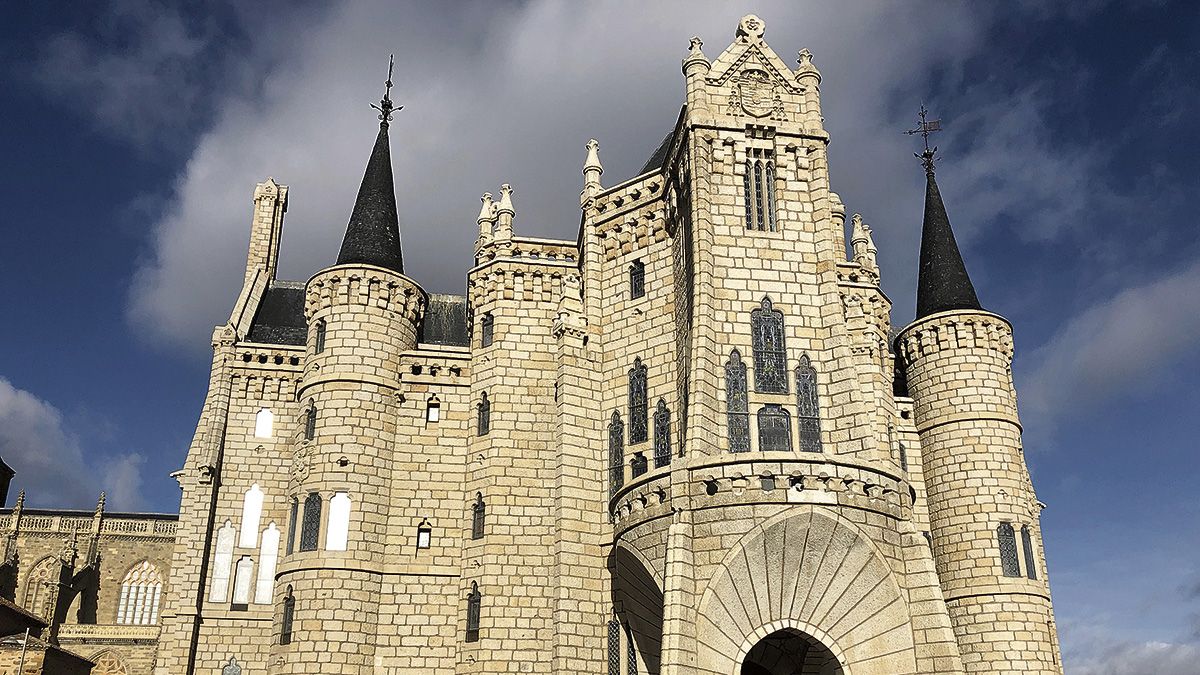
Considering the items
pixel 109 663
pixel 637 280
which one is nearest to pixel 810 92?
pixel 637 280

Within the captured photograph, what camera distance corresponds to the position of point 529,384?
2994 cm

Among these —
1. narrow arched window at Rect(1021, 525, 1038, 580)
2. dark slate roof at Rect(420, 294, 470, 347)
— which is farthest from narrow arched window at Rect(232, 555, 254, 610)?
narrow arched window at Rect(1021, 525, 1038, 580)

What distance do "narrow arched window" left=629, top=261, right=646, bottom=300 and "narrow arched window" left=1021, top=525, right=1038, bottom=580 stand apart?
13.8 meters

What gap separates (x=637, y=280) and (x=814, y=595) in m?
11.4

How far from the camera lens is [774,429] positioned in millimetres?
23703

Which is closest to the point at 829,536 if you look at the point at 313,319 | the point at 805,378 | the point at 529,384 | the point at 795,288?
the point at 805,378

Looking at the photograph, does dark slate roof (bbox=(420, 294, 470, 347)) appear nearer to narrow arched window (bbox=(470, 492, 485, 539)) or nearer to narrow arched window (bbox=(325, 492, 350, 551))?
narrow arched window (bbox=(470, 492, 485, 539))

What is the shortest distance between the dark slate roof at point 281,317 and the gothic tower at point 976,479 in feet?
72.1

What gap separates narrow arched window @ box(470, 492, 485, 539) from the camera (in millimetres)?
28609

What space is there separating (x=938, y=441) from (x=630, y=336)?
1113 cm

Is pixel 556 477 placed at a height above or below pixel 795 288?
below

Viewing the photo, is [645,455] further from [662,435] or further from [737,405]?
[737,405]

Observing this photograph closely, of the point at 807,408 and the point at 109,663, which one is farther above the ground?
the point at 807,408

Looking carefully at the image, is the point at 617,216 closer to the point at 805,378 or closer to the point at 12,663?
the point at 805,378
